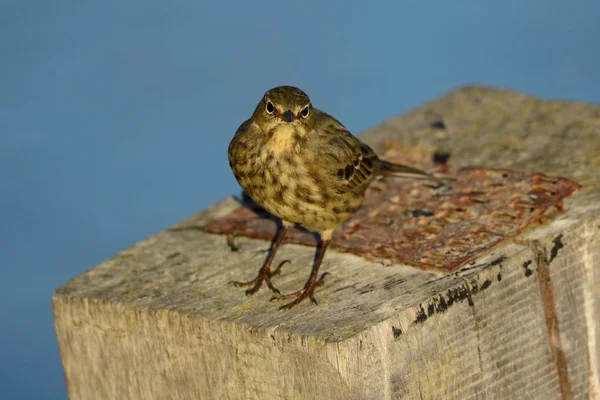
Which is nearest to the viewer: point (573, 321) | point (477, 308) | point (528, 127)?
point (477, 308)

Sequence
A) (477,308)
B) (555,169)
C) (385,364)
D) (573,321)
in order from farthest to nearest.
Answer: (555,169), (573,321), (477,308), (385,364)

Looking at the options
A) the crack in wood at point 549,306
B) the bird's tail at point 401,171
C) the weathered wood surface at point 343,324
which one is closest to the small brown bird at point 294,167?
the weathered wood surface at point 343,324

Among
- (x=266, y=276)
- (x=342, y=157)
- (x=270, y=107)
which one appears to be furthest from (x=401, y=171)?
(x=266, y=276)

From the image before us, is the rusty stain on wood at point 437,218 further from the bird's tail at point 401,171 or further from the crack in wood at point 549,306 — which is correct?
the crack in wood at point 549,306

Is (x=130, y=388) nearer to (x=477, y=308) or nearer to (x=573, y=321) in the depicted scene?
(x=477, y=308)

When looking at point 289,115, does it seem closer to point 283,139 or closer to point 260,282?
point 283,139

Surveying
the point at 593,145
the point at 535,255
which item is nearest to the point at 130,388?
the point at 535,255

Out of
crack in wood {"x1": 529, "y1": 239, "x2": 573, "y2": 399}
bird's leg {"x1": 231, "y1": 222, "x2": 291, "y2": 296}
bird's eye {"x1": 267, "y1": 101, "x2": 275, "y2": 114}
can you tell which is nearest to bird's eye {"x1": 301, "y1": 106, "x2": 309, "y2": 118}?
bird's eye {"x1": 267, "y1": 101, "x2": 275, "y2": 114}

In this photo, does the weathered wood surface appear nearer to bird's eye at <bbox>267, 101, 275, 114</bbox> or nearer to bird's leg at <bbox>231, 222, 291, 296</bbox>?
bird's leg at <bbox>231, 222, 291, 296</bbox>
